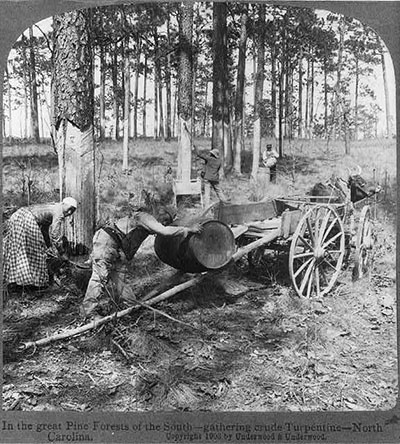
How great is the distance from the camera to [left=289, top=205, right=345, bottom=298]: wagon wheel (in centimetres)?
418

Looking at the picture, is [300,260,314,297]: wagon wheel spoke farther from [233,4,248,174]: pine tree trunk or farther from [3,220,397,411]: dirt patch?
[233,4,248,174]: pine tree trunk

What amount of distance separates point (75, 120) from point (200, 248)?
1.31 meters

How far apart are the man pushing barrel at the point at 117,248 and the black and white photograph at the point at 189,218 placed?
0.01 metres

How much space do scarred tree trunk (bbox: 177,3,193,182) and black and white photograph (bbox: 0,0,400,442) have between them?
0.01m

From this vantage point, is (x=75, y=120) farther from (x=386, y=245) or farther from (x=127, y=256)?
(x=386, y=245)

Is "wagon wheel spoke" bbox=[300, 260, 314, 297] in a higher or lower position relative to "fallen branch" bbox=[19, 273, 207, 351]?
higher

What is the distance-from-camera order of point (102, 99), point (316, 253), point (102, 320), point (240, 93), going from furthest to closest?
point (316, 253) → point (240, 93) → point (102, 99) → point (102, 320)

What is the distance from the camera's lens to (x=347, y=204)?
14.2 ft

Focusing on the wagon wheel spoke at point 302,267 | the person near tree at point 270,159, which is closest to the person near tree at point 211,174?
the person near tree at point 270,159

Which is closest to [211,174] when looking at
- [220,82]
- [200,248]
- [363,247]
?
[200,248]

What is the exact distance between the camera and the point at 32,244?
3986mm

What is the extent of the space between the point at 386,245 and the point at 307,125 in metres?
1.10

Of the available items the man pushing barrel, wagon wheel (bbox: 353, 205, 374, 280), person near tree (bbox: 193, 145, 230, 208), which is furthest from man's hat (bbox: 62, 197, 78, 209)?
wagon wheel (bbox: 353, 205, 374, 280)

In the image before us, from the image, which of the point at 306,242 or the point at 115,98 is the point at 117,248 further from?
the point at 306,242
